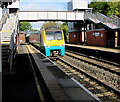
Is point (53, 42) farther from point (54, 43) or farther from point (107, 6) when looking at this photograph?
point (107, 6)

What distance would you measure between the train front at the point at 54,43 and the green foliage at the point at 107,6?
3733 cm

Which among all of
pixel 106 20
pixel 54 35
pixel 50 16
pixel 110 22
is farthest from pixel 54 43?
pixel 50 16

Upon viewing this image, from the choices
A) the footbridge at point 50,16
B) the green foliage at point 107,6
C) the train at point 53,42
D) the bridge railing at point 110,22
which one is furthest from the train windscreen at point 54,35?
the green foliage at point 107,6

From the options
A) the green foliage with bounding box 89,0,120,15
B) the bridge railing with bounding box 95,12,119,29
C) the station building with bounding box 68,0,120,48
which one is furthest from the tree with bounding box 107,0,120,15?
the bridge railing with bounding box 95,12,119,29

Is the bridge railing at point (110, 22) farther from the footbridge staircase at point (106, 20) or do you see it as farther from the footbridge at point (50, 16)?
the footbridge at point (50, 16)

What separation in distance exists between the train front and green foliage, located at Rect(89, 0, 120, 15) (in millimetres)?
37329

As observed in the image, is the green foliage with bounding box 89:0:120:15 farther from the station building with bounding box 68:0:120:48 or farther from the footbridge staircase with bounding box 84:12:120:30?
the footbridge staircase with bounding box 84:12:120:30

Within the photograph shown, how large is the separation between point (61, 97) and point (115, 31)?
1966 centimetres

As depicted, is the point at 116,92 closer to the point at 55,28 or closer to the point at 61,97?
the point at 61,97

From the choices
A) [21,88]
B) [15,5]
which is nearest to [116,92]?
[21,88]

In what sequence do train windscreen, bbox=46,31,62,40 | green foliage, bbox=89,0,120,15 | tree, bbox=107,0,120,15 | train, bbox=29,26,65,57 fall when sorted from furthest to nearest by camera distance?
green foliage, bbox=89,0,120,15, tree, bbox=107,0,120,15, train windscreen, bbox=46,31,62,40, train, bbox=29,26,65,57

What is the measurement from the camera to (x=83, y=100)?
5387 millimetres

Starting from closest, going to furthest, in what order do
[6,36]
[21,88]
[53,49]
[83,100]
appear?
[83,100] < [21,88] < [6,36] < [53,49]

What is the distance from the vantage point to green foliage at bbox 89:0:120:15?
52094 mm
